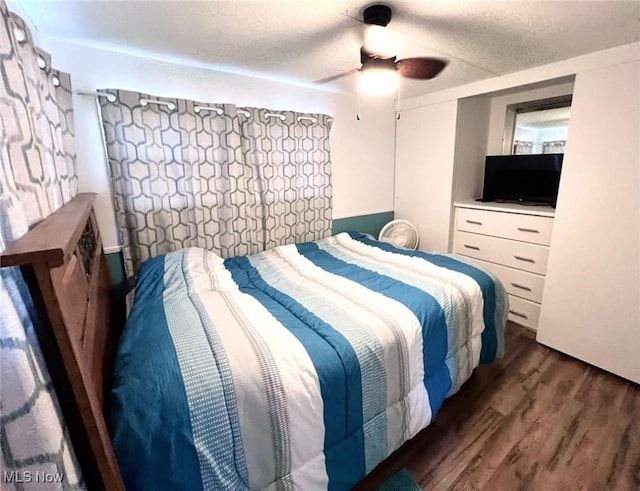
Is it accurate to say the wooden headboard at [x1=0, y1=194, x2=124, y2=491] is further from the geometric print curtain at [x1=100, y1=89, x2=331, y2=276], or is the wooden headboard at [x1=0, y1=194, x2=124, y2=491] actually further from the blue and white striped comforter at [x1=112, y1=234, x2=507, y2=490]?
the geometric print curtain at [x1=100, y1=89, x2=331, y2=276]

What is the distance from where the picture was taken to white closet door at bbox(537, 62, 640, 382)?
190 cm

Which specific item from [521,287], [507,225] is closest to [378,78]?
[507,225]

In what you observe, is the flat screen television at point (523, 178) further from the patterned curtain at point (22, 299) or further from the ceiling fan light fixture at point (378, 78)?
the patterned curtain at point (22, 299)

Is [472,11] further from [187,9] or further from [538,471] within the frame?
[538,471]

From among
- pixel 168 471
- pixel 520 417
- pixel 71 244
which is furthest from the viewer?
pixel 520 417

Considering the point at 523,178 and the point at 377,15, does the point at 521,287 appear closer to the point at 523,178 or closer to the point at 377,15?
the point at 523,178

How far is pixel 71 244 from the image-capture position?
763mm

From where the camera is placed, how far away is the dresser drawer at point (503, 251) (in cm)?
254

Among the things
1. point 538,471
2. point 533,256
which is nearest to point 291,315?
point 538,471

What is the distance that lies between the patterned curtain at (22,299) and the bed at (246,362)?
0.17 feet

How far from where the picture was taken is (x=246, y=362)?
1.07m

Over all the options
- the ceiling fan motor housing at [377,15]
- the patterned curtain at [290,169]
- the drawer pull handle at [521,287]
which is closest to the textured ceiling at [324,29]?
the ceiling fan motor housing at [377,15]

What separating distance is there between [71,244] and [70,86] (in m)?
1.69

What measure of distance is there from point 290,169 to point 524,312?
2592 mm
